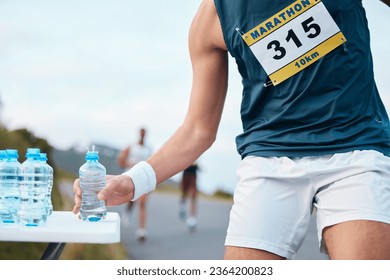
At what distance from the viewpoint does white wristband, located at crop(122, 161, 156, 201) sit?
258cm

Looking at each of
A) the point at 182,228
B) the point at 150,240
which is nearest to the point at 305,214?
the point at 150,240

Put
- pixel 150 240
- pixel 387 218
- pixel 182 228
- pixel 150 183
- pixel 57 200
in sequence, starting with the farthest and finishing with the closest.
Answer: pixel 182 228, pixel 150 240, pixel 57 200, pixel 150 183, pixel 387 218

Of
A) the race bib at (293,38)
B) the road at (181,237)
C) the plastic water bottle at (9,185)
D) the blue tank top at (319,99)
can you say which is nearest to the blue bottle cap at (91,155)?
the plastic water bottle at (9,185)

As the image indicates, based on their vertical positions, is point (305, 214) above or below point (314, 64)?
below

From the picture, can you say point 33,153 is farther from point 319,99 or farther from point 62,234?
point 319,99

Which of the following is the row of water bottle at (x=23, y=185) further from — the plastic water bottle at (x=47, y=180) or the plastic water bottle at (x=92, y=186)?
the plastic water bottle at (x=92, y=186)

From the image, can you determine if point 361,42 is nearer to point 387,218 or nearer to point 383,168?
point 383,168

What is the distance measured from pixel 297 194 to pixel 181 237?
10.5 m

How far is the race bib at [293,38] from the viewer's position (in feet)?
7.85

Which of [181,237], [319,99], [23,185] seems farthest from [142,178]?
[181,237]

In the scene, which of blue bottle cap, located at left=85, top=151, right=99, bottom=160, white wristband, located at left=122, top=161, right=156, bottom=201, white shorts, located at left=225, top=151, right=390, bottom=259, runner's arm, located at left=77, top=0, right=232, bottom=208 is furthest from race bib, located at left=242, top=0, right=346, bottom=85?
Answer: blue bottle cap, located at left=85, top=151, right=99, bottom=160

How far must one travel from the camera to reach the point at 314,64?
2.37 m

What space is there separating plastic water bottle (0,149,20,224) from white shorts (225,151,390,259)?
838 millimetres
